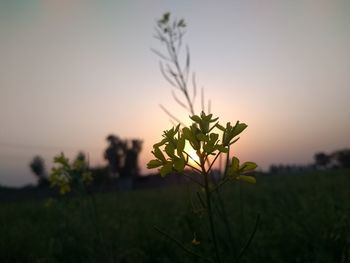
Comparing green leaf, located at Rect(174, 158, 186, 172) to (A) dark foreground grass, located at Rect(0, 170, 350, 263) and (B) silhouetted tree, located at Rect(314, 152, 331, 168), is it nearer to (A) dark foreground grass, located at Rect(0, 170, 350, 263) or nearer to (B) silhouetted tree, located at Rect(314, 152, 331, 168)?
(A) dark foreground grass, located at Rect(0, 170, 350, 263)

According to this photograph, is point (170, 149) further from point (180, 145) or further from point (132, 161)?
point (132, 161)

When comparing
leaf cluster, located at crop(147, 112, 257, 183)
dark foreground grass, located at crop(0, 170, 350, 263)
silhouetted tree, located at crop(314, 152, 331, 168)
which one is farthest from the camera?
silhouetted tree, located at crop(314, 152, 331, 168)

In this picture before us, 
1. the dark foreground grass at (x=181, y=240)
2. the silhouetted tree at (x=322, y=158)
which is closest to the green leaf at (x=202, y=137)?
the dark foreground grass at (x=181, y=240)

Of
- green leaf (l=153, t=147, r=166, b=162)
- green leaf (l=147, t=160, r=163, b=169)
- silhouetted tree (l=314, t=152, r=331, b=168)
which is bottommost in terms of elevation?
green leaf (l=147, t=160, r=163, b=169)

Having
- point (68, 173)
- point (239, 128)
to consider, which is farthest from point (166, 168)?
point (68, 173)

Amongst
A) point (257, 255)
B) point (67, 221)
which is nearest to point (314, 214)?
point (257, 255)

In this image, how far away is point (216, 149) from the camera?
92cm

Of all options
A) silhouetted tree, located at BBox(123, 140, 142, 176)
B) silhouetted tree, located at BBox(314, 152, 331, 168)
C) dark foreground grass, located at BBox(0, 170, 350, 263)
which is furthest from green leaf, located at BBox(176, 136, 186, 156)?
silhouetted tree, located at BBox(123, 140, 142, 176)

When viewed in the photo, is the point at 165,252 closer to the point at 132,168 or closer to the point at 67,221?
the point at 67,221

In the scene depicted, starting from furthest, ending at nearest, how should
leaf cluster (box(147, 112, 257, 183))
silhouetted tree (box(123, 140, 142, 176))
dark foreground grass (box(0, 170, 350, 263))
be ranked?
silhouetted tree (box(123, 140, 142, 176)), dark foreground grass (box(0, 170, 350, 263)), leaf cluster (box(147, 112, 257, 183))

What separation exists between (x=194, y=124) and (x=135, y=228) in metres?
4.08

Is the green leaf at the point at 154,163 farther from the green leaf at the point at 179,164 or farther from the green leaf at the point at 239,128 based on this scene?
the green leaf at the point at 239,128

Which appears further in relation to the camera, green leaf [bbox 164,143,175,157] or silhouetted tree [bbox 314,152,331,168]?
silhouetted tree [bbox 314,152,331,168]

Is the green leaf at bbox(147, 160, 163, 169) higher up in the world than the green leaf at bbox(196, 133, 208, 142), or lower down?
lower down
